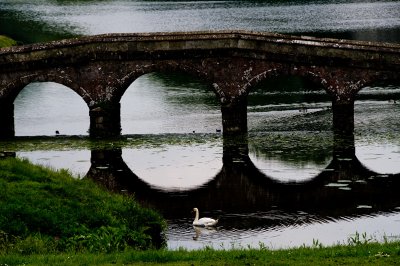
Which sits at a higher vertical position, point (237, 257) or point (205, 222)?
point (237, 257)

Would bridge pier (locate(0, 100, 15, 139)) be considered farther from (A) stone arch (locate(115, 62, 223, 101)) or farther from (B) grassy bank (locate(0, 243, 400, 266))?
(B) grassy bank (locate(0, 243, 400, 266))

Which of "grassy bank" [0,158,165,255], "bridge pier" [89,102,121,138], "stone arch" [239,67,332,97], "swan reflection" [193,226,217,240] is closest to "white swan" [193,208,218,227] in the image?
"swan reflection" [193,226,217,240]

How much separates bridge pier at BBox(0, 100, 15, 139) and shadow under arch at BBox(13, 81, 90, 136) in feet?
3.79

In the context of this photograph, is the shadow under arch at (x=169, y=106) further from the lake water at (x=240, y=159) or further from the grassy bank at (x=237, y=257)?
the grassy bank at (x=237, y=257)

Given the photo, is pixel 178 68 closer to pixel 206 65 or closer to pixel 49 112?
pixel 206 65

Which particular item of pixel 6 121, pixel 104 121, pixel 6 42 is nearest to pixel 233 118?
pixel 104 121

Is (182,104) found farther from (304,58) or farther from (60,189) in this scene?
(60,189)

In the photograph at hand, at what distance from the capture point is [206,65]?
61.8 m

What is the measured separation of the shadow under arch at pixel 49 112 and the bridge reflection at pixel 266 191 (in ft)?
45.9

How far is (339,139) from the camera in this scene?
57.9 m

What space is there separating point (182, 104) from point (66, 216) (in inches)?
1602

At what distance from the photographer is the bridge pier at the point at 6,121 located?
212 feet

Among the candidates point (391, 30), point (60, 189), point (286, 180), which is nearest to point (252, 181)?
point (286, 180)

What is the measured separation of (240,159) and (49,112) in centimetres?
2577
